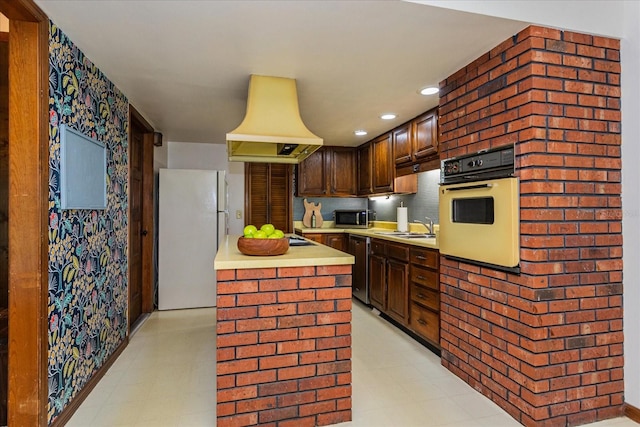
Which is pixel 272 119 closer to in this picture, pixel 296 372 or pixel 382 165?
pixel 296 372

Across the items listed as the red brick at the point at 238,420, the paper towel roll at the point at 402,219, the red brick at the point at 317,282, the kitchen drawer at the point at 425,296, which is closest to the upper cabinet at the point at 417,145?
the paper towel roll at the point at 402,219

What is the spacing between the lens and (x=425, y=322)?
9.63 feet

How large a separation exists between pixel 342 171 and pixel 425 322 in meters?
2.78

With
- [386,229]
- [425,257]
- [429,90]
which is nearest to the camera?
[429,90]

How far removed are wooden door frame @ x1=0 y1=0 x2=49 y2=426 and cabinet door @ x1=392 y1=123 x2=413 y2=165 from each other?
9.94 ft

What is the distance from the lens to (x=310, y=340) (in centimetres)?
192

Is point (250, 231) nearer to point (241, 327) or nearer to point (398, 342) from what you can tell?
point (241, 327)

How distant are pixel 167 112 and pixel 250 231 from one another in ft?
6.80

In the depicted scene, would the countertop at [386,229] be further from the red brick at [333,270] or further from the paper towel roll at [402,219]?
the red brick at [333,270]

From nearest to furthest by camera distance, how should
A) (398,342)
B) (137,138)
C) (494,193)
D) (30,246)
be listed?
(30,246) → (494,193) → (398,342) → (137,138)

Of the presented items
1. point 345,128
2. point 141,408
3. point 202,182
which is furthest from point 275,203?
point 141,408

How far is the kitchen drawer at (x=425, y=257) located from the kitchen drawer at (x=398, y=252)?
0.36ft

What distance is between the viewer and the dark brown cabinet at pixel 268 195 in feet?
17.0

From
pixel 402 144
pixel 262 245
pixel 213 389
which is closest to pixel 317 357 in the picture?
pixel 262 245
